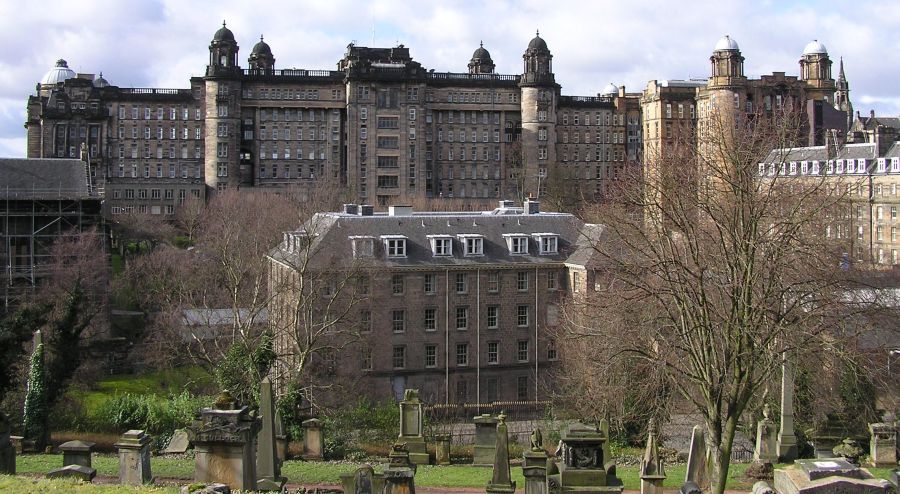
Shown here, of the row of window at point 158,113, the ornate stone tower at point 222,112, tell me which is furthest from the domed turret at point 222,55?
the row of window at point 158,113

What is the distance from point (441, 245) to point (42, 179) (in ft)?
87.0

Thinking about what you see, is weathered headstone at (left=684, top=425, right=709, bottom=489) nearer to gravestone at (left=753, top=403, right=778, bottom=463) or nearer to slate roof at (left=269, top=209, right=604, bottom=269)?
gravestone at (left=753, top=403, right=778, bottom=463)

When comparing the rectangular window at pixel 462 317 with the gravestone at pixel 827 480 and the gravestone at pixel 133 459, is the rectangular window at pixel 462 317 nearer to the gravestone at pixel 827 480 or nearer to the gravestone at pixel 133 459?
the gravestone at pixel 133 459

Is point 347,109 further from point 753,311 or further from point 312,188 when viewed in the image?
point 753,311

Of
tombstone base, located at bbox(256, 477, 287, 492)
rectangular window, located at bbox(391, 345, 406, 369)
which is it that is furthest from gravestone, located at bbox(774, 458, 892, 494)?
rectangular window, located at bbox(391, 345, 406, 369)

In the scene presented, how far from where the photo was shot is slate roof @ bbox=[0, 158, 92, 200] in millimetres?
60344

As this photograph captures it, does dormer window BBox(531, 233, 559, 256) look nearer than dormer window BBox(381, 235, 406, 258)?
No

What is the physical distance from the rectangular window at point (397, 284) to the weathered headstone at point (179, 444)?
1993 cm

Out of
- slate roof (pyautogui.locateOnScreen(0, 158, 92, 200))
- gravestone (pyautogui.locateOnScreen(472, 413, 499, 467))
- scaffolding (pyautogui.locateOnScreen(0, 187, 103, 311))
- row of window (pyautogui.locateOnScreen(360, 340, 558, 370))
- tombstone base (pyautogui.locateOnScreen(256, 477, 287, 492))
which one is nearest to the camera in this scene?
tombstone base (pyautogui.locateOnScreen(256, 477, 287, 492))

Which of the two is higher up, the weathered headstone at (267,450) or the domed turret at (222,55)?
the domed turret at (222,55)

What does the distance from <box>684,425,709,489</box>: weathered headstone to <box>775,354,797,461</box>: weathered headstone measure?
746 centimetres

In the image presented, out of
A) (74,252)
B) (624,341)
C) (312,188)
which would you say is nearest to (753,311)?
(624,341)

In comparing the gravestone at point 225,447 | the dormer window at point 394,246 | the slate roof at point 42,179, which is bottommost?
the gravestone at point 225,447

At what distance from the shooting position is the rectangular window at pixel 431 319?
50.7 meters
